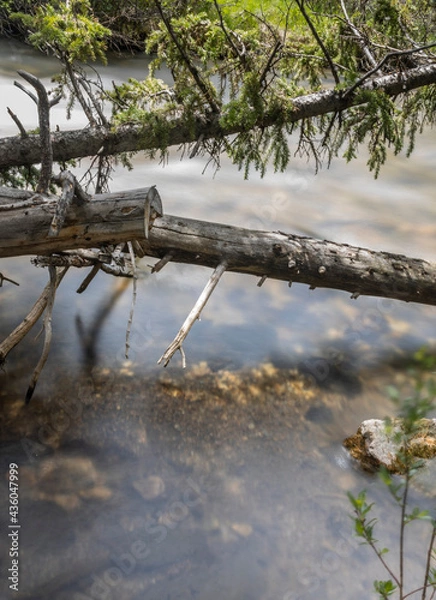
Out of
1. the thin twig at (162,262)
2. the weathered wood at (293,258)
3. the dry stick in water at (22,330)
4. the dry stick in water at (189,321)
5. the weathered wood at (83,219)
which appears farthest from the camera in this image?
the weathered wood at (293,258)

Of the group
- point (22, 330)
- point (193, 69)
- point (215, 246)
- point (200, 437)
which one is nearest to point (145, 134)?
point (193, 69)

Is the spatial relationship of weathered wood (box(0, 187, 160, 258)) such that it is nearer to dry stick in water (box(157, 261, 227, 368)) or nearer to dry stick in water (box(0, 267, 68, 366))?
dry stick in water (box(0, 267, 68, 366))

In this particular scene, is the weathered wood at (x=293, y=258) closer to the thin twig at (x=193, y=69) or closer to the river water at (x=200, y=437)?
the river water at (x=200, y=437)

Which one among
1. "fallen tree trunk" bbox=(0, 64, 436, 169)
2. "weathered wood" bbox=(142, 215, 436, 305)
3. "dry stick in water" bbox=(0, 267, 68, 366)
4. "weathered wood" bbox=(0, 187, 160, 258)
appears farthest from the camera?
"fallen tree trunk" bbox=(0, 64, 436, 169)

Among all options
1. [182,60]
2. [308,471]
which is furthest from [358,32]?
[308,471]

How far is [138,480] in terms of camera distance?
380 cm

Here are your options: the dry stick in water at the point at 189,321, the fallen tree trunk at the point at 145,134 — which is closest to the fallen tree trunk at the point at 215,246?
the dry stick in water at the point at 189,321

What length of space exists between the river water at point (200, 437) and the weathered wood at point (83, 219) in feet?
4.39

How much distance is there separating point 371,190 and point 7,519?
A: 6.99 m

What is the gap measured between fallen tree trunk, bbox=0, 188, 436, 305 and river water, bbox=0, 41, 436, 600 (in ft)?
2.45

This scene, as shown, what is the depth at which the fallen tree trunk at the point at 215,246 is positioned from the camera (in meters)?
3.61

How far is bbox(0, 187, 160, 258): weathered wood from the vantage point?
3571 mm

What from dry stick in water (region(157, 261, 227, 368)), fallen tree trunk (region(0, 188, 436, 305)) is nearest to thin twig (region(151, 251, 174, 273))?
fallen tree trunk (region(0, 188, 436, 305))

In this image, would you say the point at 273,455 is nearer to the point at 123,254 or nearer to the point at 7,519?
the point at 7,519
